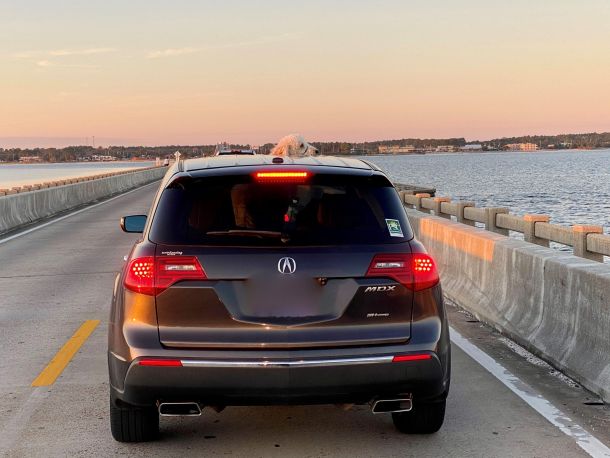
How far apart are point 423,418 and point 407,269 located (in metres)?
1.08

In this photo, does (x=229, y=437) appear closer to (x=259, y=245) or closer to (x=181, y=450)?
(x=181, y=450)

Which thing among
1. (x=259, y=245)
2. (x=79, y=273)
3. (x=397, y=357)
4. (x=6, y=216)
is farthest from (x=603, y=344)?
(x=6, y=216)

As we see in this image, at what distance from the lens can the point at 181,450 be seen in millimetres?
5422

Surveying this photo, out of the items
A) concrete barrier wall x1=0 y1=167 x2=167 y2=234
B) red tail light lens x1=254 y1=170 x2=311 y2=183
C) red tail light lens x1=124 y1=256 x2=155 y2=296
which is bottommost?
concrete barrier wall x1=0 y1=167 x2=167 y2=234

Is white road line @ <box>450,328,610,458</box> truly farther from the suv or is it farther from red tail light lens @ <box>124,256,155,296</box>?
red tail light lens @ <box>124,256,155,296</box>

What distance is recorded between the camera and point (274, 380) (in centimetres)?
475

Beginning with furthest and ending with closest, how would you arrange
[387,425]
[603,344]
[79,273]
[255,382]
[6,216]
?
[6,216]
[79,273]
[603,344]
[387,425]
[255,382]

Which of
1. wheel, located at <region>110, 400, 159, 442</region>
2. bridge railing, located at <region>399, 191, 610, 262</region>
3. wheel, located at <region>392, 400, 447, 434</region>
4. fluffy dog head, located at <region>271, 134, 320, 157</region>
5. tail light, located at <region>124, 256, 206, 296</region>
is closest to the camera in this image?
tail light, located at <region>124, 256, 206, 296</region>

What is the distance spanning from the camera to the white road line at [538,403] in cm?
545

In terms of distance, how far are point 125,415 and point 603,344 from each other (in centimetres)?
335

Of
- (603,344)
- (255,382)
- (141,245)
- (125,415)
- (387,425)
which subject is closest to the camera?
(255,382)

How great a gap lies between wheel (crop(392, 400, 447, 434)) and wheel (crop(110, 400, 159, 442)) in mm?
1474

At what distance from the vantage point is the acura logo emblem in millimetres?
4816

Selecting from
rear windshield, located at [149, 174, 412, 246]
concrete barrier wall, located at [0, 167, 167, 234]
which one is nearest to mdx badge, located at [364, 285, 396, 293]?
rear windshield, located at [149, 174, 412, 246]
